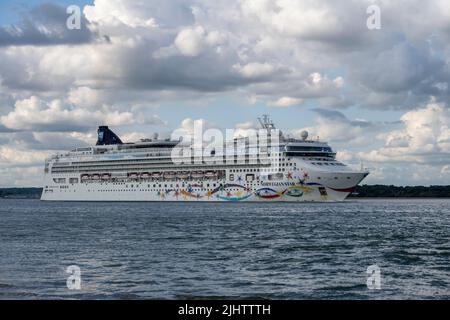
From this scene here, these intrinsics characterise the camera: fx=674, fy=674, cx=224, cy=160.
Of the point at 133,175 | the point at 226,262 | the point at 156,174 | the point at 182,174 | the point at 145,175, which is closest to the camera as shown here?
the point at 226,262

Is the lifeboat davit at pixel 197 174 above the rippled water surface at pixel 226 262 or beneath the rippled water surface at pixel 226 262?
above

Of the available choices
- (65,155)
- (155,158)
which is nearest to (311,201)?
(155,158)

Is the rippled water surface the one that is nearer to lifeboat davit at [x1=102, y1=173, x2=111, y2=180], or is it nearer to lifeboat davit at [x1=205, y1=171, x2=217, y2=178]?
lifeboat davit at [x1=205, y1=171, x2=217, y2=178]

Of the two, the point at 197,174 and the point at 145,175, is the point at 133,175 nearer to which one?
the point at 145,175

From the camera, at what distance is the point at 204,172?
378ft

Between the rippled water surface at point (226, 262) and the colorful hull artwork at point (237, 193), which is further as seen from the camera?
the colorful hull artwork at point (237, 193)

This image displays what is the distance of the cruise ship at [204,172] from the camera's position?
101m

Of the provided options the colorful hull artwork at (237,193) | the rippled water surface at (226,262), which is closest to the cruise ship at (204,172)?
the colorful hull artwork at (237,193)

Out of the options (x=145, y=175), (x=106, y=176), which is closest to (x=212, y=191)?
(x=145, y=175)

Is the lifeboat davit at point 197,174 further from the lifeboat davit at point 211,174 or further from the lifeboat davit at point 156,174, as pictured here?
the lifeboat davit at point 156,174

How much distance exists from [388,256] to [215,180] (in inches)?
3174
